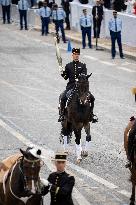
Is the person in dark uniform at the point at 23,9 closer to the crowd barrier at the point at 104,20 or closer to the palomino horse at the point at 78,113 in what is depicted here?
the crowd barrier at the point at 104,20

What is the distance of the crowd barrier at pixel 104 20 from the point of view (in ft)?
112

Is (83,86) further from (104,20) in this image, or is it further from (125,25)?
Result: (104,20)

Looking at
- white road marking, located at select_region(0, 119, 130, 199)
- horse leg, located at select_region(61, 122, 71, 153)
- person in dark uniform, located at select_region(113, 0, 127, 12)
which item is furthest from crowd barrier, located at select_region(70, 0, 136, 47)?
horse leg, located at select_region(61, 122, 71, 153)

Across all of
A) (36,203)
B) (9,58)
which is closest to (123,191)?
(36,203)

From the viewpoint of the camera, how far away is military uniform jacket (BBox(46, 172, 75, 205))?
10.5 metres

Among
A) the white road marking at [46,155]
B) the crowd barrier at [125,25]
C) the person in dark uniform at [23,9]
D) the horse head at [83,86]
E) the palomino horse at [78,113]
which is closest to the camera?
the white road marking at [46,155]

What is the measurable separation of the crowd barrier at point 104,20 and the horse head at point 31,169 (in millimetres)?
24939

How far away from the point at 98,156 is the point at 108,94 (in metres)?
7.96

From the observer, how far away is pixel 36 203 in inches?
380

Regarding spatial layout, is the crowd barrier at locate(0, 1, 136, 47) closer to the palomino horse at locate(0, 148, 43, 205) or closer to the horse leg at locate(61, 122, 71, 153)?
the horse leg at locate(61, 122, 71, 153)

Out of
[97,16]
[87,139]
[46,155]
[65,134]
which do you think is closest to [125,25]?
[97,16]

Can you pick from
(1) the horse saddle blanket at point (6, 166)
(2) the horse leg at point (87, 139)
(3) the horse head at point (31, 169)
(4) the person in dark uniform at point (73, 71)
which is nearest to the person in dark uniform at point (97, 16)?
(4) the person in dark uniform at point (73, 71)

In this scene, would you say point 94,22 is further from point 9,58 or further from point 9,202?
point 9,202

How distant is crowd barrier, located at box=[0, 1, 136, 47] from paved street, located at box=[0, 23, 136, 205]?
5.62ft
